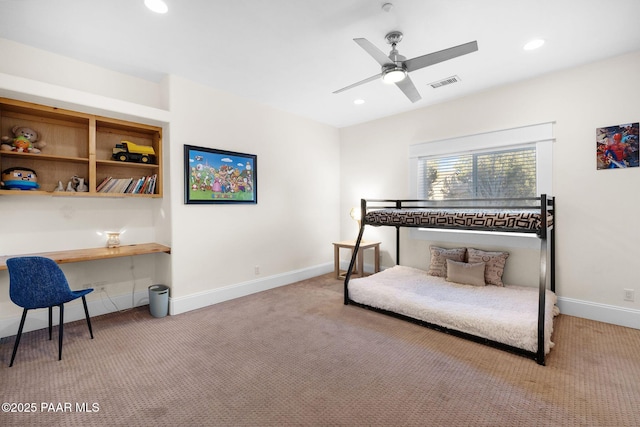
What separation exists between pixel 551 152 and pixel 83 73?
16.5 feet

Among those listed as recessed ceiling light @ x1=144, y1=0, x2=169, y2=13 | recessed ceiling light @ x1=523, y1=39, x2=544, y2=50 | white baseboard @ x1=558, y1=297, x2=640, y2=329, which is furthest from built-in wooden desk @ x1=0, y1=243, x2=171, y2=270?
white baseboard @ x1=558, y1=297, x2=640, y2=329

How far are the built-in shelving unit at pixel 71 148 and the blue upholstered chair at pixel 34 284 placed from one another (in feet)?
2.46

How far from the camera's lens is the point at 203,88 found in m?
3.38

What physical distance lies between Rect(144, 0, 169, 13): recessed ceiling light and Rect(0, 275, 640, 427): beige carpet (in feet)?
8.71

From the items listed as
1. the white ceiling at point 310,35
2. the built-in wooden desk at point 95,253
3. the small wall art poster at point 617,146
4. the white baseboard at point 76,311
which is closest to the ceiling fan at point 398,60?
the white ceiling at point 310,35

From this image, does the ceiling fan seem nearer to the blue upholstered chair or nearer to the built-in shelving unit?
the built-in shelving unit

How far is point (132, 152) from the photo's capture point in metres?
3.11

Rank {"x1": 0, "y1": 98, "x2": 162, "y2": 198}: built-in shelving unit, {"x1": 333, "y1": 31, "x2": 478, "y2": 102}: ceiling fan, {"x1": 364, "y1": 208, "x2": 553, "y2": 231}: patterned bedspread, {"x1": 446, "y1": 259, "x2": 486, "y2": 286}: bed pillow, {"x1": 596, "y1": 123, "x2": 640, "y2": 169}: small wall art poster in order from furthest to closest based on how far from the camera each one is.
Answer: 1. {"x1": 446, "y1": 259, "x2": 486, "y2": 286}: bed pillow
2. {"x1": 596, "y1": 123, "x2": 640, "y2": 169}: small wall art poster
3. {"x1": 0, "y1": 98, "x2": 162, "y2": 198}: built-in shelving unit
4. {"x1": 364, "y1": 208, "x2": 553, "y2": 231}: patterned bedspread
5. {"x1": 333, "y1": 31, "x2": 478, "y2": 102}: ceiling fan

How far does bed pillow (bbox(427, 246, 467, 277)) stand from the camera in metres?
3.68

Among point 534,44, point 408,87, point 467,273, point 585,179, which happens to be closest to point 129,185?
point 408,87

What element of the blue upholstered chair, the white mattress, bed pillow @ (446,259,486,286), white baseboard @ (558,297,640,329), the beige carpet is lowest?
the beige carpet

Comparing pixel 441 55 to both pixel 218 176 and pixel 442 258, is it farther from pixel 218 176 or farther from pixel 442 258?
pixel 218 176

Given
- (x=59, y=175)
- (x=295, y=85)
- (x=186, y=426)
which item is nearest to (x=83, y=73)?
(x=59, y=175)

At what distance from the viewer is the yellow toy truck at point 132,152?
3025 millimetres
